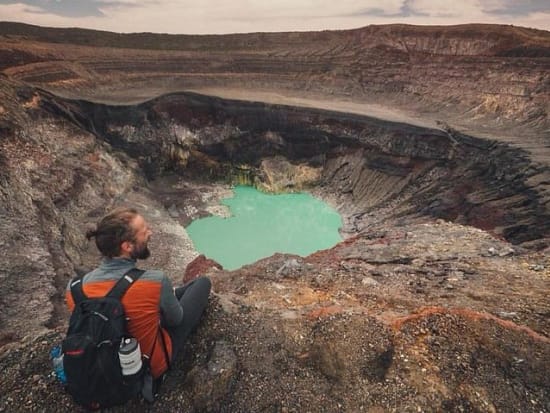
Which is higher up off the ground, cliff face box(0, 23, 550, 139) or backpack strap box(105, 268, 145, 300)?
backpack strap box(105, 268, 145, 300)

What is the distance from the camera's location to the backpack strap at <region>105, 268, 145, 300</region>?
341 centimetres

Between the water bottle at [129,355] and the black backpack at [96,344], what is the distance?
37mm

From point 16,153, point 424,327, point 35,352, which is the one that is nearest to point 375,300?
point 424,327

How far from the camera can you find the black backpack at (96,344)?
327cm

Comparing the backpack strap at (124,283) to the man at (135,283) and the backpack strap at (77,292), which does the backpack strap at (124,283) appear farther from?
the backpack strap at (77,292)

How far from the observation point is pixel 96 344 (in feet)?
10.7

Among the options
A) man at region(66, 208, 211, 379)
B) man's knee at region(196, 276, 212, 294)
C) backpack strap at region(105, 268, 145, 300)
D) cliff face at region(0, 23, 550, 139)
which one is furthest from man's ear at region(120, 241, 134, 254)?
cliff face at region(0, 23, 550, 139)

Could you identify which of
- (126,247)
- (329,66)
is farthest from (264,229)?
(329,66)

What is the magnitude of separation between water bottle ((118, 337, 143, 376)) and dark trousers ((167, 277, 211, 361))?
28.4 inches

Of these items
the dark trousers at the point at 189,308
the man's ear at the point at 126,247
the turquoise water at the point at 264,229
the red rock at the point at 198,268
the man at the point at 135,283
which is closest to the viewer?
the man at the point at 135,283

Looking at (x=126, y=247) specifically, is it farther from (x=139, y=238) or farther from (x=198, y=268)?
(x=198, y=268)

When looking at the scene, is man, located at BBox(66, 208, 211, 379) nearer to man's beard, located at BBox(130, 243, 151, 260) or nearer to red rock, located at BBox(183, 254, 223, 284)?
man's beard, located at BBox(130, 243, 151, 260)

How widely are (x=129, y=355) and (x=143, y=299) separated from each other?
1.62 ft

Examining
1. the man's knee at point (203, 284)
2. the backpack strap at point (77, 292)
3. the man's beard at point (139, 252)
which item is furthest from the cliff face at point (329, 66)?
the backpack strap at point (77, 292)
